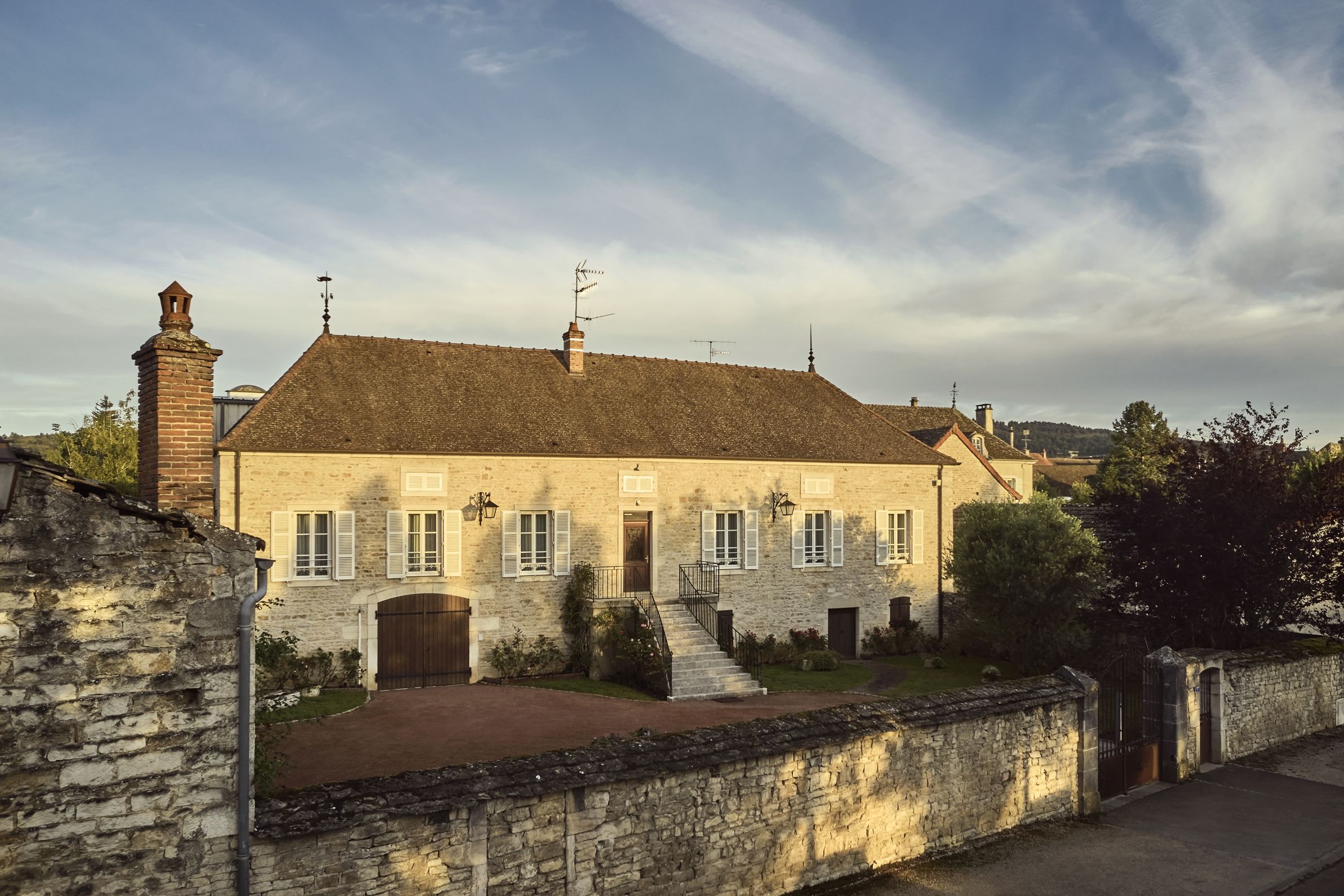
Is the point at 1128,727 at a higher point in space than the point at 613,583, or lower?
lower

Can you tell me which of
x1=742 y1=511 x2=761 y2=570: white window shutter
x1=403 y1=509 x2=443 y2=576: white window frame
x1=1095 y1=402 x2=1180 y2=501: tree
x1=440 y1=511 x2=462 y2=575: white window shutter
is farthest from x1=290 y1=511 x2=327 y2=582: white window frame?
x1=1095 y1=402 x2=1180 y2=501: tree

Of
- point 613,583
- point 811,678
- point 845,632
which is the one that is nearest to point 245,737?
point 613,583

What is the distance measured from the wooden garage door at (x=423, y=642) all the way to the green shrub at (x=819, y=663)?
767 centimetres

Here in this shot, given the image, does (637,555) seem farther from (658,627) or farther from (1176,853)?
(1176,853)

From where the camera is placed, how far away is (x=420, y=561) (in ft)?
59.9

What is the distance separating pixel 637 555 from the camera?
20.4m

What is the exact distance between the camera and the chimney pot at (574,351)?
22.1 meters

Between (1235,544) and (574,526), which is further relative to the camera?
(574,526)

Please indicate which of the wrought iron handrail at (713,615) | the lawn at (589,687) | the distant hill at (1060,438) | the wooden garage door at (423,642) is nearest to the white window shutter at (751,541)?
the wrought iron handrail at (713,615)

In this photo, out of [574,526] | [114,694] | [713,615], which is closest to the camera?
[114,694]

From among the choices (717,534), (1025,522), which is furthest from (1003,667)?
(717,534)

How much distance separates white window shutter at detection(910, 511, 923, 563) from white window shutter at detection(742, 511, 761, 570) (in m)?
4.99

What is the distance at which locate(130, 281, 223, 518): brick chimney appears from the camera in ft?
25.6

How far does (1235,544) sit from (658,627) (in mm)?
A: 11047
